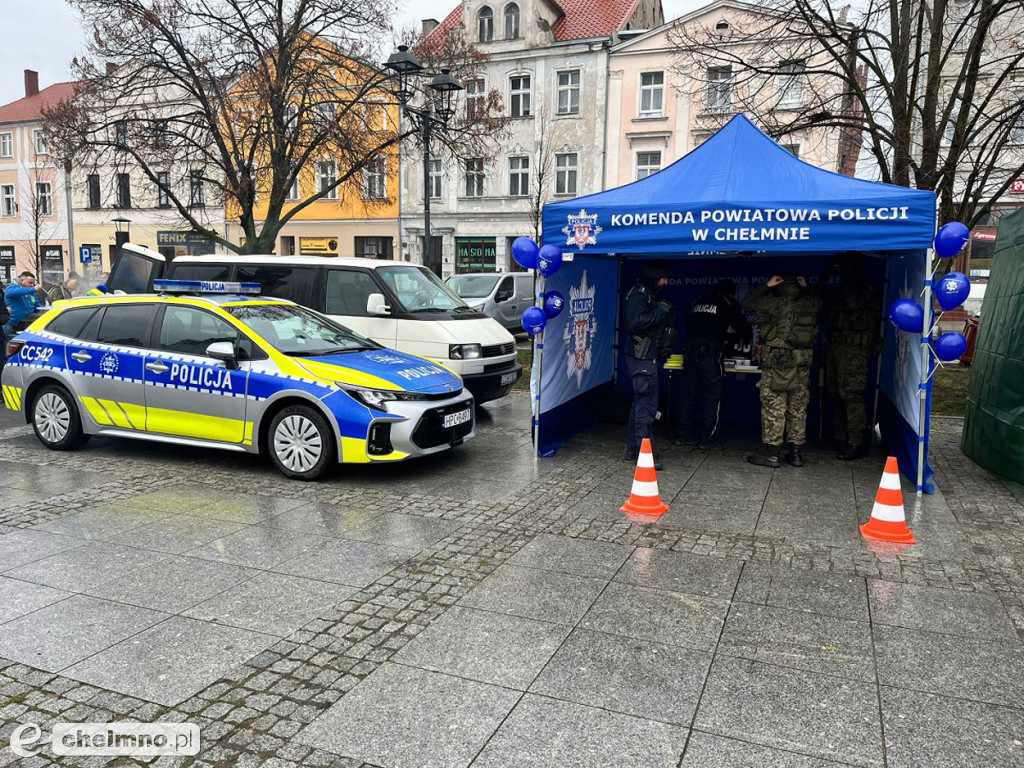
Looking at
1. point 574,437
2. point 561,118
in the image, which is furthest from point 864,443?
point 561,118

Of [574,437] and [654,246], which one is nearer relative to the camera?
[654,246]

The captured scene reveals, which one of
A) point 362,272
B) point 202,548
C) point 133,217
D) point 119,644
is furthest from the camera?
point 133,217

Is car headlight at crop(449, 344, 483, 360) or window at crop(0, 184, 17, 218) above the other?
window at crop(0, 184, 17, 218)

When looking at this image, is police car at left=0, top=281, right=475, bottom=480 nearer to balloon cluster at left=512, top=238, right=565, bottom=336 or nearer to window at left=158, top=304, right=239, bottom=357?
window at left=158, top=304, right=239, bottom=357

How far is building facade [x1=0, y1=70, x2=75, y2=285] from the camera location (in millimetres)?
43188

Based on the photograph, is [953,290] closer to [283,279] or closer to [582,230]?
[582,230]

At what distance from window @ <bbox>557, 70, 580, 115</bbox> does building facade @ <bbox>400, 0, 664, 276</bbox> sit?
4 cm

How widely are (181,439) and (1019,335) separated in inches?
307

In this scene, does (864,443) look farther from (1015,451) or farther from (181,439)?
(181,439)

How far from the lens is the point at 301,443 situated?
7.05 m

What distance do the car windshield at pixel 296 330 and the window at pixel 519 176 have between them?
1070 inches

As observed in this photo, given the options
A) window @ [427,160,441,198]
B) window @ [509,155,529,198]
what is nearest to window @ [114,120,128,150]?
window @ [427,160,441,198]

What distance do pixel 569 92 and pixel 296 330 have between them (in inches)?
1119

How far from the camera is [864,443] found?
27.9 ft
